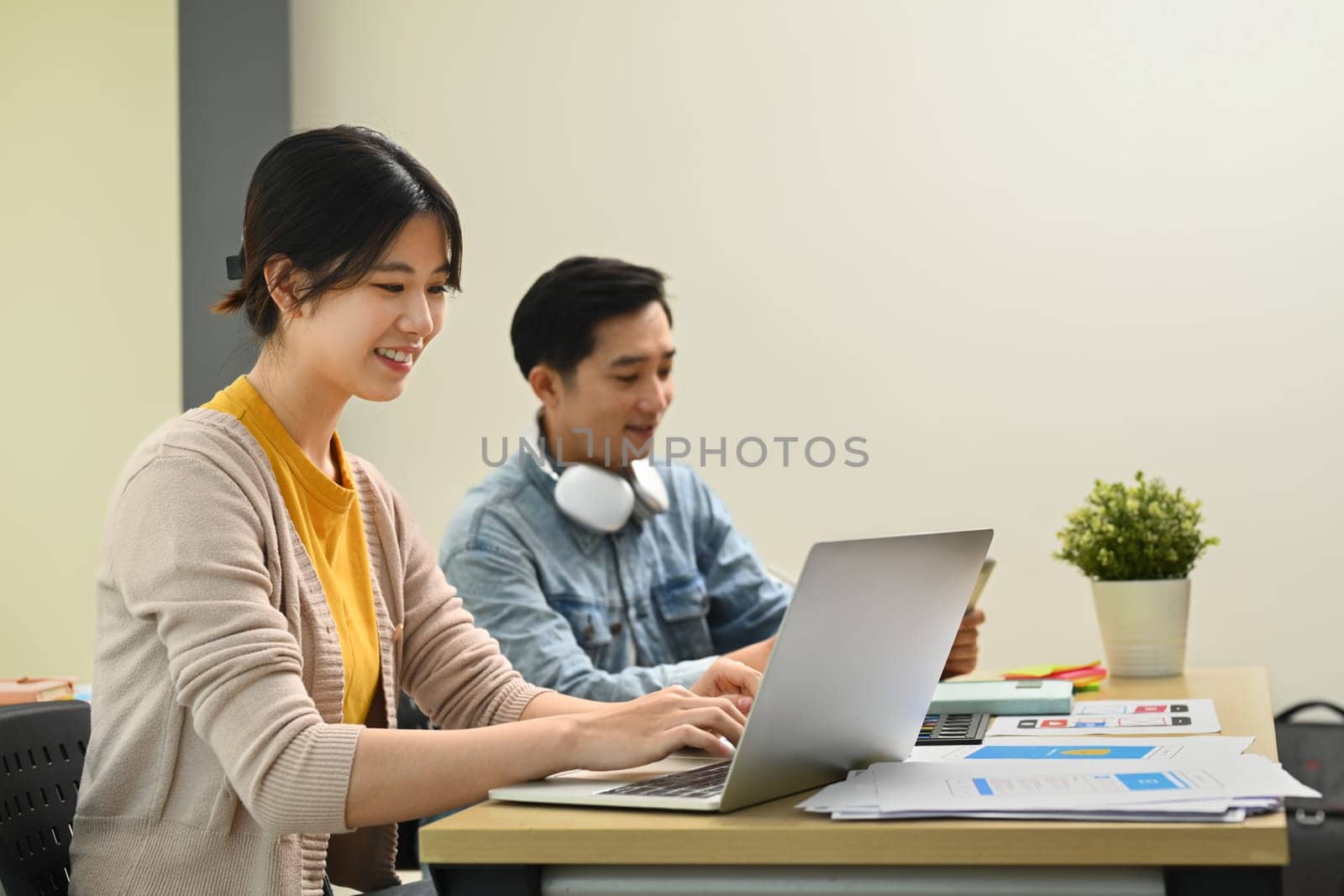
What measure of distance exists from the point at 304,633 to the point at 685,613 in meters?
1.10

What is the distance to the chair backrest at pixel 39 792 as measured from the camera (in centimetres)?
118

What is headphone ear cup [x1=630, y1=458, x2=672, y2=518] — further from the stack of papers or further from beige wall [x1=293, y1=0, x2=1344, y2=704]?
the stack of papers

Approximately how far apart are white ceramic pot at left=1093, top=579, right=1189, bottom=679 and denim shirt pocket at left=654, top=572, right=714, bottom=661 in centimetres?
71

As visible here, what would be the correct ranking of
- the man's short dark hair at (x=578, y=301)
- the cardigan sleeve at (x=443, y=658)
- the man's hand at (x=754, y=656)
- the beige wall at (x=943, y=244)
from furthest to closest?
the beige wall at (x=943, y=244) < the man's short dark hair at (x=578, y=301) < the man's hand at (x=754, y=656) < the cardigan sleeve at (x=443, y=658)

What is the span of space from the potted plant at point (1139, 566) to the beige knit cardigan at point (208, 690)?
3.58ft

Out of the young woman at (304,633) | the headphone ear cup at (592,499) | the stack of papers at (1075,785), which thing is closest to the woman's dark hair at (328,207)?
the young woman at (304,633)

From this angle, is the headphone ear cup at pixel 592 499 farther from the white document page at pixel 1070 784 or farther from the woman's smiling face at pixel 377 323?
the white document page at pixel 1070 784

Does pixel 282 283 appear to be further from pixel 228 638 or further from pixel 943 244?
pixel 943 244

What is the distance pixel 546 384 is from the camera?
232 centimetres

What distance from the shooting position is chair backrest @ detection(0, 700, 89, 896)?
1.18 m

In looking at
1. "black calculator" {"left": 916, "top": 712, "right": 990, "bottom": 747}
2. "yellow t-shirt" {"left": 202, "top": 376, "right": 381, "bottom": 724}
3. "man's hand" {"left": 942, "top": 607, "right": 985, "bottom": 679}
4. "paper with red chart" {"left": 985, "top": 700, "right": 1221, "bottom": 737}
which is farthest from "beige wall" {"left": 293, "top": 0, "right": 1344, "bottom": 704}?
"yellow t-shirt" {"left": 202, "top": 376, "right": 381, "bottom": 724}

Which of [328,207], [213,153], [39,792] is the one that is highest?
[213,153]

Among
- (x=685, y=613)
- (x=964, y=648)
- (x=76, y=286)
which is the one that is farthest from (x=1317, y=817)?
(x=76, y=286)

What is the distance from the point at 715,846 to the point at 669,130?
2551mm
